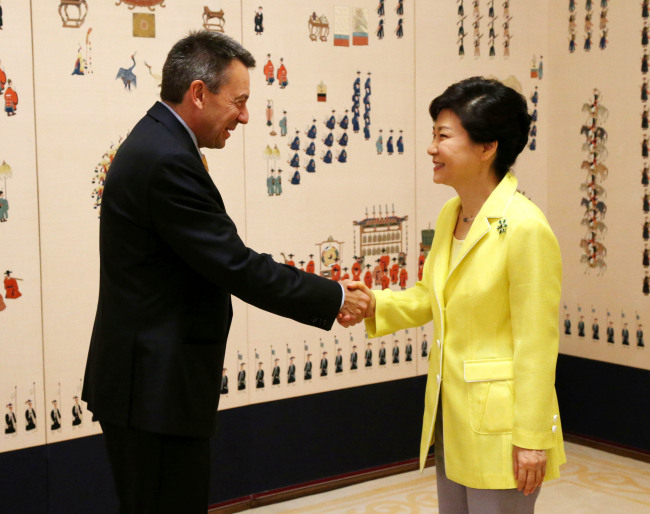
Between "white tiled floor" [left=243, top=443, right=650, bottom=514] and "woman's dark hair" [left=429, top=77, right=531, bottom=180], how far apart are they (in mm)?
2208

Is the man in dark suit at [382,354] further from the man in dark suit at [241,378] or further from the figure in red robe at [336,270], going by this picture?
the man in dark suit at [241,378]

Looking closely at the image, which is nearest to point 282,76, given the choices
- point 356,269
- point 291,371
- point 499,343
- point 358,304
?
point 356,269

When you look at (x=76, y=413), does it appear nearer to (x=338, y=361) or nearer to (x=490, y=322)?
(x=338, y=361)

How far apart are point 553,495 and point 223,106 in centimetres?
275

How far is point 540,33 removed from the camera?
511cm

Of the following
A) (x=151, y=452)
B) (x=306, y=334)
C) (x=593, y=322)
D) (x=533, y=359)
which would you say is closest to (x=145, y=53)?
(x=306, y=334)

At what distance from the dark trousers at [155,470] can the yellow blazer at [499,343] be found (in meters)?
0.73

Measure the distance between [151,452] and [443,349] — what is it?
0.89 meters

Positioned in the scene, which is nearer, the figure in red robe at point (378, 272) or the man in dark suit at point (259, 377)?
the man in dark suit at point (259, 377)

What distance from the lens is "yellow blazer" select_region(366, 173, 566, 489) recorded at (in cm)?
225

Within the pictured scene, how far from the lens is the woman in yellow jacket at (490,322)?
225 cm

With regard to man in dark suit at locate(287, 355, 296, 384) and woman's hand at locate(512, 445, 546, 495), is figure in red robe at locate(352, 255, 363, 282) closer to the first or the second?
man in dark suit at locate(287, 355, 296, 384)

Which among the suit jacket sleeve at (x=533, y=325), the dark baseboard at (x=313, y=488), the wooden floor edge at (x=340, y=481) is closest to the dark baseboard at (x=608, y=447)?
the wooden floor edge at (x=340, y=481)

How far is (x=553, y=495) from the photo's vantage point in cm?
419
